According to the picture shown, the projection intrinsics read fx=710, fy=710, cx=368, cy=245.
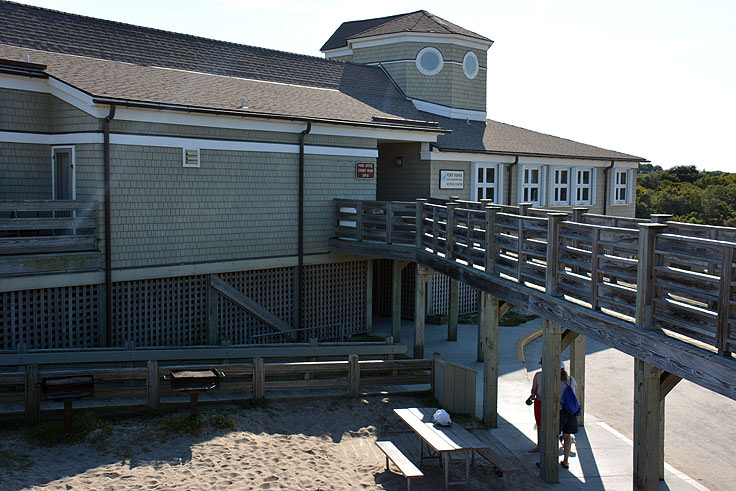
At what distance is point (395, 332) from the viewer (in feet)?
57.6

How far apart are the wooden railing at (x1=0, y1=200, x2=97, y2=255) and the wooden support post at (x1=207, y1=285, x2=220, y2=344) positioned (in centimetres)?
273

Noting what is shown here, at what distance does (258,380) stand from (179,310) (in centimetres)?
338

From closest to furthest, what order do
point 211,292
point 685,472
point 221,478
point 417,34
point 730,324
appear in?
point 730,324 → point 221,478 → point 685,472 → point 211,292 → point 417,34

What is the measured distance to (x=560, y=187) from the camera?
24.2 m

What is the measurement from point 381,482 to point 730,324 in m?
5.04

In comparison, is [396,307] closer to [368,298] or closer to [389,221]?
[368,298]

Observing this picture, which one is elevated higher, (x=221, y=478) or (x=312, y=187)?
(x=312, y=187)

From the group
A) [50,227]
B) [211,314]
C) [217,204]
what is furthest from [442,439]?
[50,227]

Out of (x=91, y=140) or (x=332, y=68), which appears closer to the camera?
(x=91, y=140)

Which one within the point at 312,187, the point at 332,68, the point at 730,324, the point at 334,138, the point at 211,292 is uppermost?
the point at 332,68

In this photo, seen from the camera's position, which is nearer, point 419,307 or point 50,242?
point 50,242

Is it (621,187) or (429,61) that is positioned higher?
(429,61)

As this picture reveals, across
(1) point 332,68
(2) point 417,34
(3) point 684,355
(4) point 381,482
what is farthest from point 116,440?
(2) point 417,34

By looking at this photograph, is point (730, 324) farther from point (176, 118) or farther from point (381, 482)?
point (176, 118)
